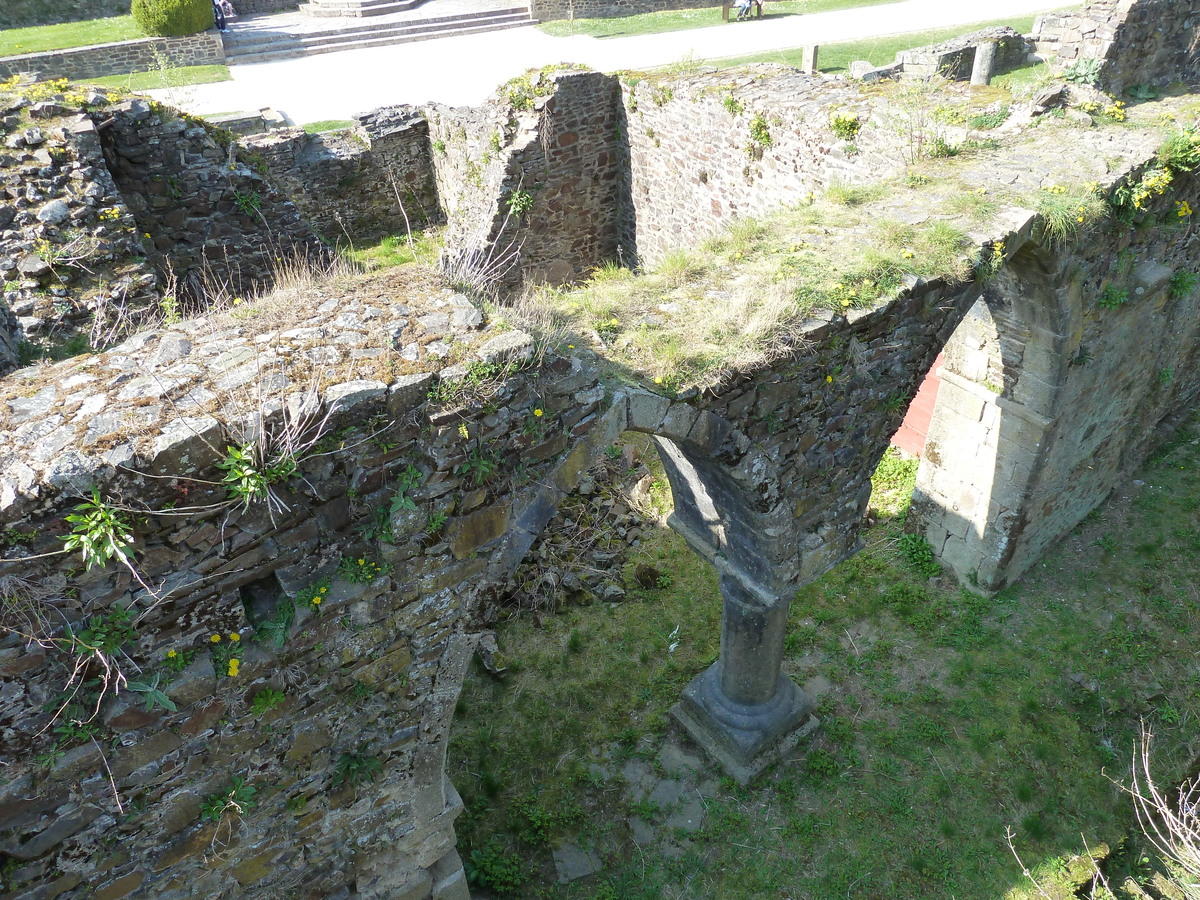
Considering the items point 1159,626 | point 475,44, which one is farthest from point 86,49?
point 1159,626

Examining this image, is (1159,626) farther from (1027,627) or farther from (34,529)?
(34,529)

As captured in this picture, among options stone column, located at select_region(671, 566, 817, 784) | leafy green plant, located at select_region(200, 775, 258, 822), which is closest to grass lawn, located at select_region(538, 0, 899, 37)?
stone column, located at select_region(671, 566, 817, 784)

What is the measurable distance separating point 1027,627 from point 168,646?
803 cm

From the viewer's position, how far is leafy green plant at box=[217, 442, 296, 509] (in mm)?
3043

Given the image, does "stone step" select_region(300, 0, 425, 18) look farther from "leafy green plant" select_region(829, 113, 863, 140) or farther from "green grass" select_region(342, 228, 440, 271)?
"leafy green plant" select_region(829, 113, 863, 140)

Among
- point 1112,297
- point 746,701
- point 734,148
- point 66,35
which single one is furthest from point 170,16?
point 1112,297

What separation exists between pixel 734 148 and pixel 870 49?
11.3 meters

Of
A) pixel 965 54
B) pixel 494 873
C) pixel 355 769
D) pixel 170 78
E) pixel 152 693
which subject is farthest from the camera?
pixel 170 78

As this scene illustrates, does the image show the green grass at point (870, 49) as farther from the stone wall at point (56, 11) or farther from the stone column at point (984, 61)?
the stone wall at point (56, 11)

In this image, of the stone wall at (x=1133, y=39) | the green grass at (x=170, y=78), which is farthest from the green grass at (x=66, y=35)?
the stone wall at (x=1133, y=39)

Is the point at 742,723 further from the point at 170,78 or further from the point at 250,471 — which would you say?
the point at 170,78

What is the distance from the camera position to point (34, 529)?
9.04 feet

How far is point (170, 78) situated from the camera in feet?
54.9

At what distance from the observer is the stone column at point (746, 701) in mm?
6602
